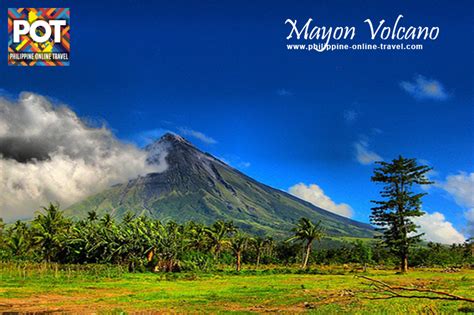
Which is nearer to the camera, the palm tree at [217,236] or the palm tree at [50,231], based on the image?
the palm tree at [50,231]

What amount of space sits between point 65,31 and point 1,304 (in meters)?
15.1

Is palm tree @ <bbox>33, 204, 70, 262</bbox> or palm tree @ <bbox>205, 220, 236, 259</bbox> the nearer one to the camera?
palm tree @ <bbox>33, 204, 70, 262</bbox>

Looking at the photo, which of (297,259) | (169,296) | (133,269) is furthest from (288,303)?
(297,259)

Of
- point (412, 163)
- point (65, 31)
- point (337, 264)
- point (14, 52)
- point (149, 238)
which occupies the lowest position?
point (337, 264)

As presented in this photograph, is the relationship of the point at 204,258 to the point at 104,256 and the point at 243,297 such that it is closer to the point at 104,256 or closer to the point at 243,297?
the point at 104,256

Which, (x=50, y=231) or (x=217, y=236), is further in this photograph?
(x=217, y=236)

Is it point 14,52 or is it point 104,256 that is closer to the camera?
point 14,52

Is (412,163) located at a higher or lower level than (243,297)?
higher

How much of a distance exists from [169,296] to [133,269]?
90.6ft

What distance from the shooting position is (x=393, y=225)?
4703 cm

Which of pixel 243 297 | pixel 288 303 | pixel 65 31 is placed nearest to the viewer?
pixel 288 303

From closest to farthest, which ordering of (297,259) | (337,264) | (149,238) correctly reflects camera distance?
(149,238)
(337,264)
(297,259)

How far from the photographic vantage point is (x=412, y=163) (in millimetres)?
46312

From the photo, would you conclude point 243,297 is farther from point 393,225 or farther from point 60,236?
point 60,236
